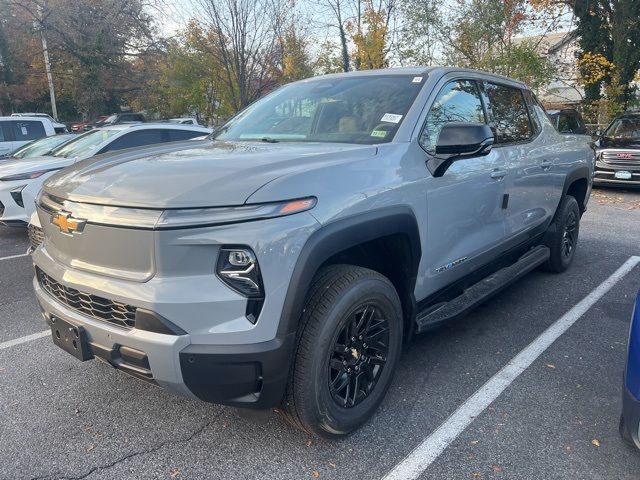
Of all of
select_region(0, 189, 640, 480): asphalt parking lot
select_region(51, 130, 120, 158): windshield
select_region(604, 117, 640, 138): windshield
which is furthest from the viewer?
select_region(604, 117, 640, 138): windshield

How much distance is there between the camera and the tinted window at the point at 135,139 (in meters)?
7.46

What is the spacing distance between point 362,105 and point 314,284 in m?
1.38

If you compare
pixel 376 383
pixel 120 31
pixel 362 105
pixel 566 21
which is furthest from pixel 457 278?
pixel 120 31

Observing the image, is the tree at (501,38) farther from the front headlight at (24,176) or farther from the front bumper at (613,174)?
the front headlight at (24,176)

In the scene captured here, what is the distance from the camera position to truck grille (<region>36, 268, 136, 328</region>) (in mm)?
2146

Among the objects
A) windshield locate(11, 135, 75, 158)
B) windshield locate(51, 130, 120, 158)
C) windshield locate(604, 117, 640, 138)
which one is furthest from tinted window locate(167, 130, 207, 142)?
windshield locate(604, 117, 640, 138)

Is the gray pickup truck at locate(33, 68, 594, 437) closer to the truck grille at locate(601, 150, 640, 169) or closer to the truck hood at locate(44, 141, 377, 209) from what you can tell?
the truck hood at locate(44, 141, 377, 209)

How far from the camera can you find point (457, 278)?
334cm

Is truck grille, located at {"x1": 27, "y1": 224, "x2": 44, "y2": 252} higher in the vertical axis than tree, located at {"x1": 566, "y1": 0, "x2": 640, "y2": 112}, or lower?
lower

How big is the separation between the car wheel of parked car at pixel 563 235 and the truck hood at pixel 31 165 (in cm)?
616

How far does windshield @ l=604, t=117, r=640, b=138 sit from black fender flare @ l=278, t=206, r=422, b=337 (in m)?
10.6

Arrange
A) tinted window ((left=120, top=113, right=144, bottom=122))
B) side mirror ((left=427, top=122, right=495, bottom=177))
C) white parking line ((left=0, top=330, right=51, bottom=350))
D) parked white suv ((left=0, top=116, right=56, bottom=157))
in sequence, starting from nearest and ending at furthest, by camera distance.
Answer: side mirror ((left=427, top=122, right=495, bottom=177)) → white parking line ((left=0, top=330, right=51, bottom=350)) → parked white suv ((left=0, top=116, right=56, bottom=157)) → tinted window ((left=120, top=113, right=144, bottom=122))

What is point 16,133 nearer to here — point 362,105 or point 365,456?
point 362,105

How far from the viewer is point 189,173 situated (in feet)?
7.39
